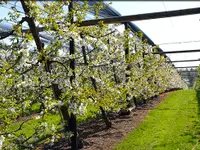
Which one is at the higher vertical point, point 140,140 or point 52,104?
point 52,104

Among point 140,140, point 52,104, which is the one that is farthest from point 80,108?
point 140,140

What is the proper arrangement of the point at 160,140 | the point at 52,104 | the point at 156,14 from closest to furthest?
the point at 52,104
the point at 156,14
the point at 160,140

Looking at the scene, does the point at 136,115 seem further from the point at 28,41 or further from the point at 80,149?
the point at 28,41

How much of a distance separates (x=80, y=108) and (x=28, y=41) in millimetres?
1358

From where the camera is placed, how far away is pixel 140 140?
7340 millimetres

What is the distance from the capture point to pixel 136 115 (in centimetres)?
1147

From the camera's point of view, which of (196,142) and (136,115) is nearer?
(196,142)

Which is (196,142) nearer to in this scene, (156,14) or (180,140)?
(180,140)

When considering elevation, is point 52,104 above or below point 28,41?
below

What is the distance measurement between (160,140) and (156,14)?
3.75 m

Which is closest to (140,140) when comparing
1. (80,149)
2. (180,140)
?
(180,140)

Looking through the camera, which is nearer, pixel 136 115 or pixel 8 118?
pixel 8 118

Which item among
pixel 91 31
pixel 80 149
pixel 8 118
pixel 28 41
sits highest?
pixel 91 31

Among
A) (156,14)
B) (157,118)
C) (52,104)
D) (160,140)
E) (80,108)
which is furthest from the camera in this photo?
(157,118)
